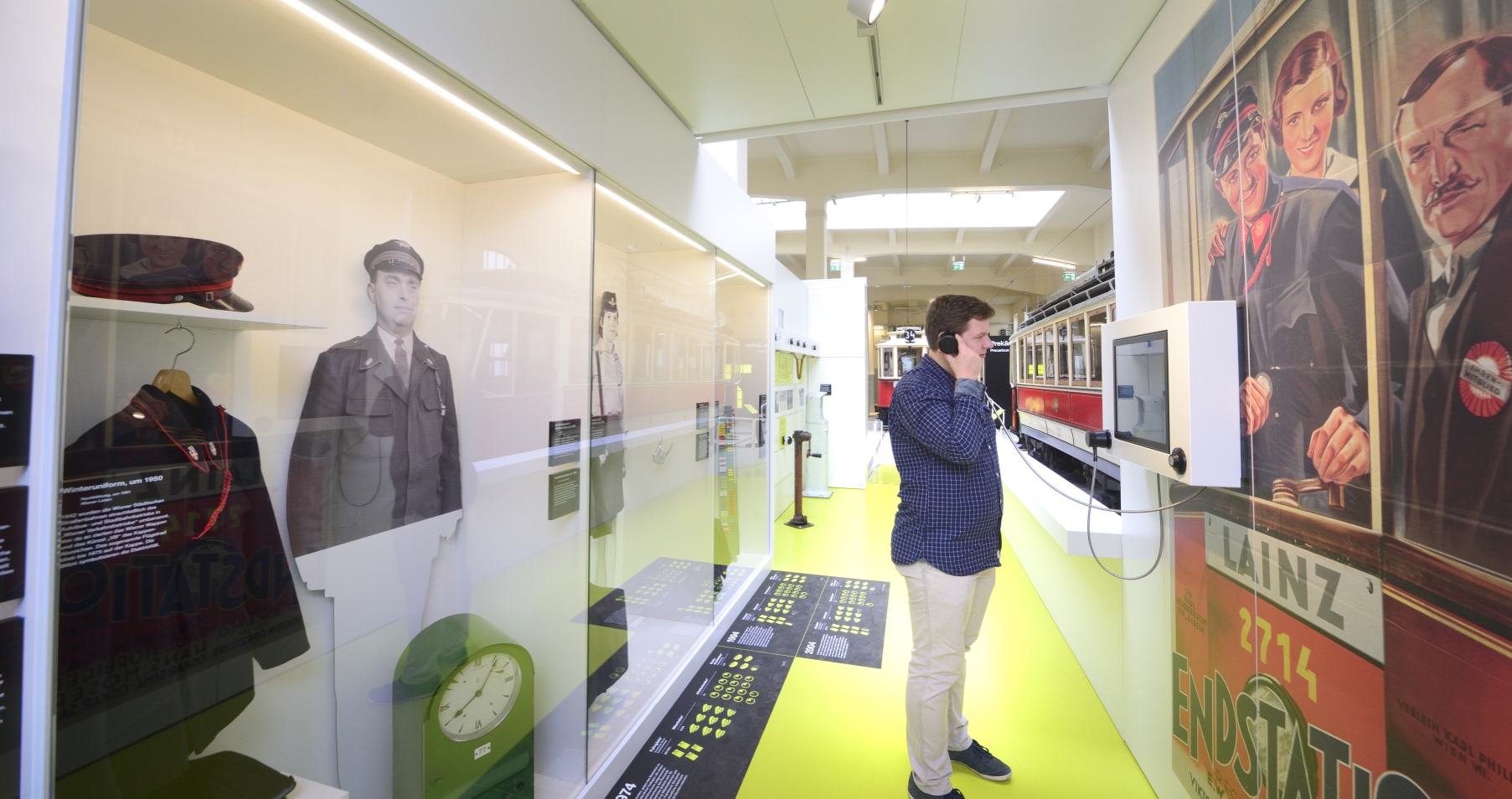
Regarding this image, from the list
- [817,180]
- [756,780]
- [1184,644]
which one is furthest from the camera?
[817,180]

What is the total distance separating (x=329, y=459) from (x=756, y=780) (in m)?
2.05

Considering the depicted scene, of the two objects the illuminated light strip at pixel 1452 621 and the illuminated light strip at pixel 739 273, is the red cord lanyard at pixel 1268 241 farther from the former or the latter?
the illuminated light strip at pixel 739 273

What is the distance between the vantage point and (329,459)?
1448mm

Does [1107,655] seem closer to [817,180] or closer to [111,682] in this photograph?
[111,682]

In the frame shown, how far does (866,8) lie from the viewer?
1.84 meters

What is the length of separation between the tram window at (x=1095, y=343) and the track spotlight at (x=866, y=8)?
12.0 feet

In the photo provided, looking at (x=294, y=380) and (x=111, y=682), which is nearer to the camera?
(x=111, y=682)

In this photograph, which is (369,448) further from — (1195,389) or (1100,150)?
(1100,150)

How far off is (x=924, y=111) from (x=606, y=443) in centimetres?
255

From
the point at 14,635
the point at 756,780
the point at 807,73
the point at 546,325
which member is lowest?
the point at 756,780

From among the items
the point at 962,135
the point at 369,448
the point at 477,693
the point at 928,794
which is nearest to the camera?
the point at 369,448

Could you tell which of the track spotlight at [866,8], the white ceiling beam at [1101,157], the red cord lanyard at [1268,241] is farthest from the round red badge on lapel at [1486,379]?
the white ceiling beam at [1101,157]

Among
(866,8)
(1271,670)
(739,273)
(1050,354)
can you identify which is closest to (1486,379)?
(1271,670)

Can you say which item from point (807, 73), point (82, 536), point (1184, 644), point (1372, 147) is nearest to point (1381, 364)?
point (1372, 147)
